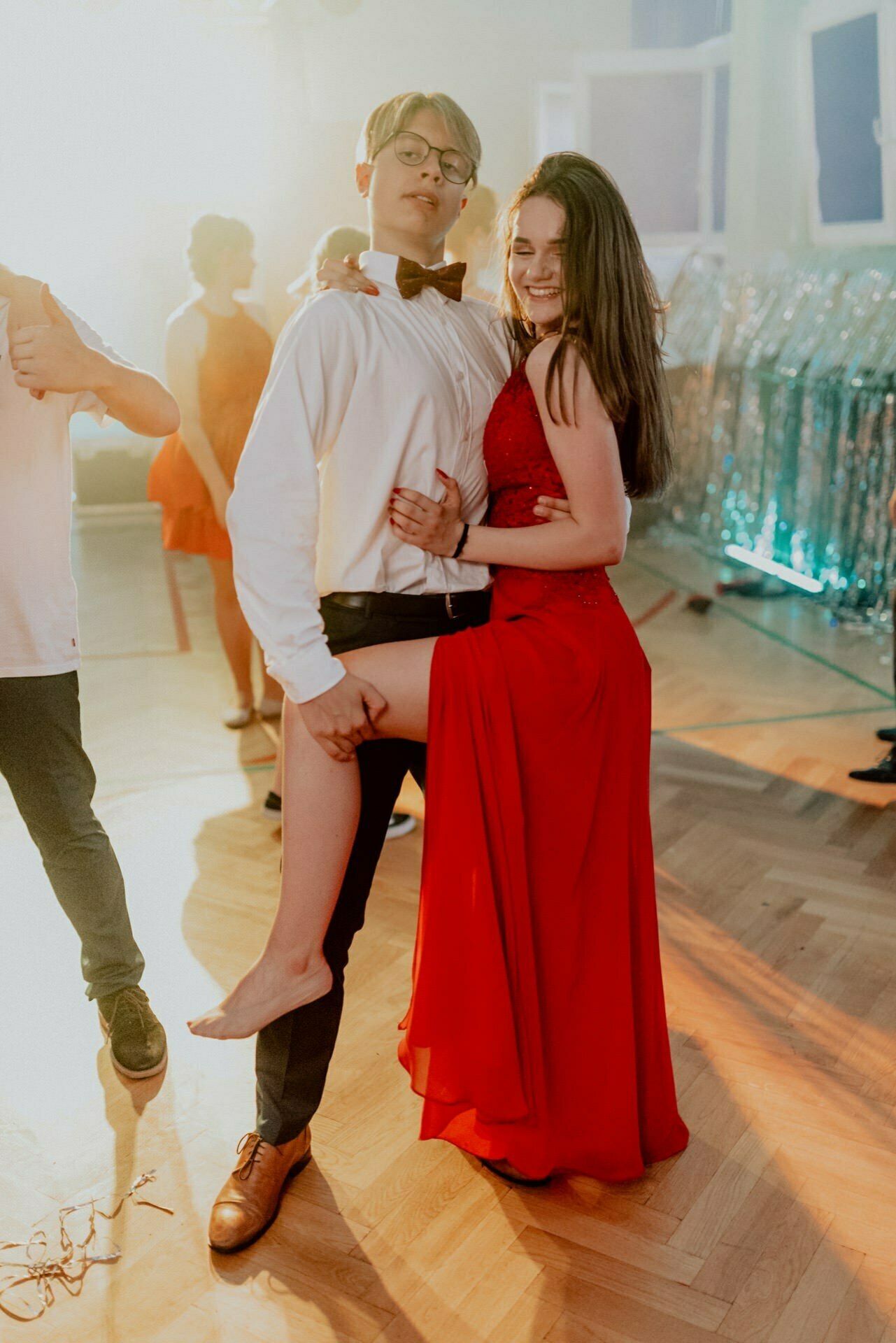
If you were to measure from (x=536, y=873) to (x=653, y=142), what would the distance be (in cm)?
268

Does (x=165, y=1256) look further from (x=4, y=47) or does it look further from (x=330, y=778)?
(x=4, y=47)

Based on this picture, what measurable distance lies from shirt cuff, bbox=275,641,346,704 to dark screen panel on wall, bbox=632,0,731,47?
2.70 meters

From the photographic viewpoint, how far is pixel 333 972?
1.79 metres

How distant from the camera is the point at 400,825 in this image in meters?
3.26

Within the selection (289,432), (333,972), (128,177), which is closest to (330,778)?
(333,972)

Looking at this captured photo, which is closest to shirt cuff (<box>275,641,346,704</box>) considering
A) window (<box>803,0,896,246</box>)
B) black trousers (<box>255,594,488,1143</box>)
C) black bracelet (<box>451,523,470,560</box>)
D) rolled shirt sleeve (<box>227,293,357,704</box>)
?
rolled shirt sleeve (<box>227,293,357,704</box>)

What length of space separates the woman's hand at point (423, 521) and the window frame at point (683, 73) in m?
2.24

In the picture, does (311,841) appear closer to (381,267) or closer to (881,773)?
(381,267)

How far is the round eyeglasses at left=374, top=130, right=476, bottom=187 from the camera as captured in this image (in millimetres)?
1684

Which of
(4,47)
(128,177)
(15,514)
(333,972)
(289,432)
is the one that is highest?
(4,47)

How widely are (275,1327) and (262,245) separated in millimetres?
2582

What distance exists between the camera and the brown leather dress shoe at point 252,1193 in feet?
5.80

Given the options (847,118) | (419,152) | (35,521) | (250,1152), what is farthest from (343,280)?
(847,118)

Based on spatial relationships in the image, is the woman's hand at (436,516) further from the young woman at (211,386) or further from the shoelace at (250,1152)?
the young woman at (211,386)
